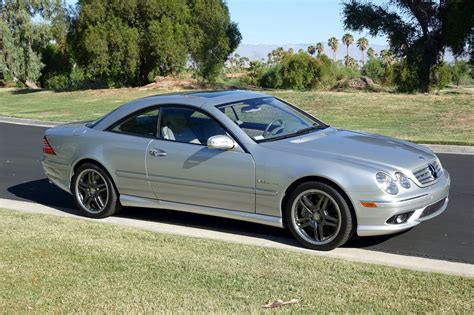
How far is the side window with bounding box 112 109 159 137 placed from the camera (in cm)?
699

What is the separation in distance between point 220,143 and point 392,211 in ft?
6.01

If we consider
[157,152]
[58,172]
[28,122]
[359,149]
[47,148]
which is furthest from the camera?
[28,122]

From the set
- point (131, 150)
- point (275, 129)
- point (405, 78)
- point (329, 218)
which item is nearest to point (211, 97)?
point (275, 129)

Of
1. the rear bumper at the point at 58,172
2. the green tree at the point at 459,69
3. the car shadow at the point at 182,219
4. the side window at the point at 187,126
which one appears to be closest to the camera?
the car shadow at the point at 182,219

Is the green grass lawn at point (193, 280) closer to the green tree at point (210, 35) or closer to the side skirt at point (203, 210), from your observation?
the side skirt at point (203, 210)

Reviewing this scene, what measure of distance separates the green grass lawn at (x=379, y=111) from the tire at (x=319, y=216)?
26.6 ft

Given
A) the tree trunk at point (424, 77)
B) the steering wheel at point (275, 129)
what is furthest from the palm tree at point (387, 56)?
the steering wheel at point (275, 129)

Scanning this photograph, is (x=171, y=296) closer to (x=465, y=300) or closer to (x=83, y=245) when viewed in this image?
(x=83, y=245)

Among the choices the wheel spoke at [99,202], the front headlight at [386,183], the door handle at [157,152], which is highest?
the door handle at [157,152]

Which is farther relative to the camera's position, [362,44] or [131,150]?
[362,44]

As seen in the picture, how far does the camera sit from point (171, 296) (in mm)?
4586

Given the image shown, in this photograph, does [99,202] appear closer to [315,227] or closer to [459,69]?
[315,227]

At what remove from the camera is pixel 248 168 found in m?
6.12

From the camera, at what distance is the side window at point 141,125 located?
22.9 ft
